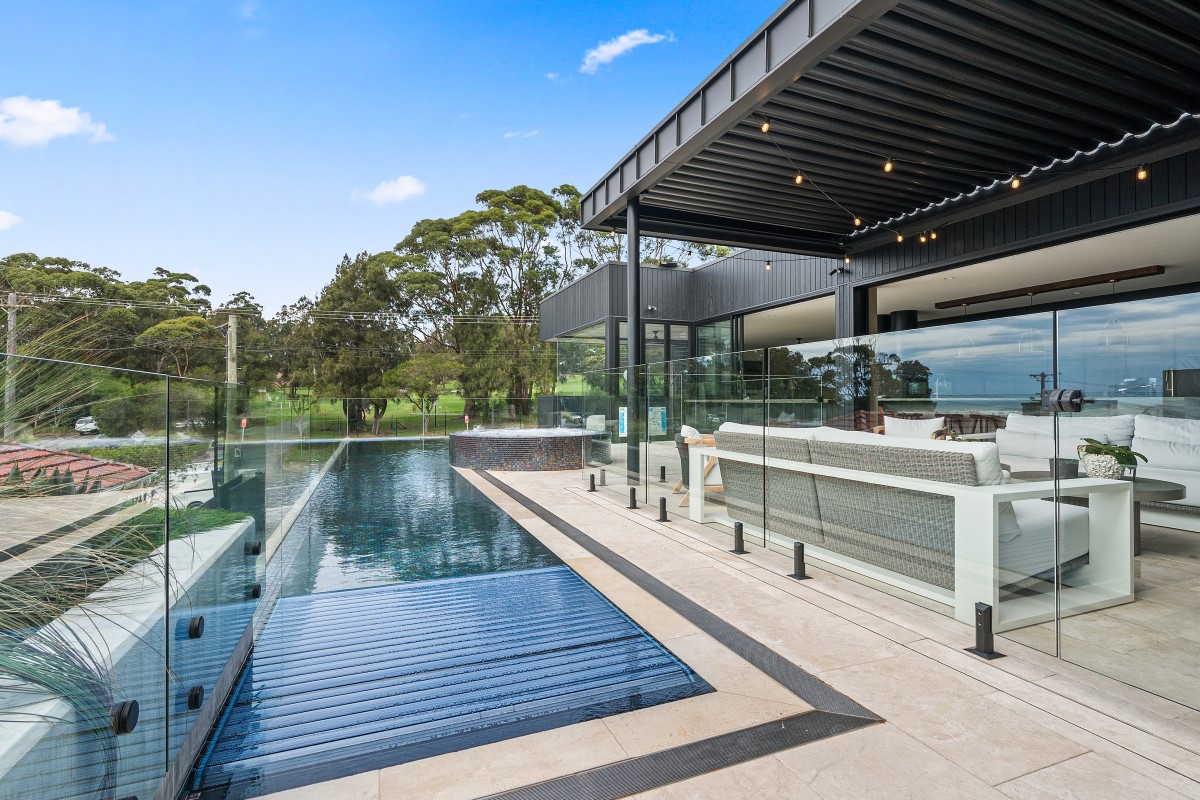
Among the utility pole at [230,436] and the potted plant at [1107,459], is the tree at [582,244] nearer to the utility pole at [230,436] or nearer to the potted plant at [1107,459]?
the utility pole at [230,436]

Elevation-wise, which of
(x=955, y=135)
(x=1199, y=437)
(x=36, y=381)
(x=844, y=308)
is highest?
(x=955, y=135)

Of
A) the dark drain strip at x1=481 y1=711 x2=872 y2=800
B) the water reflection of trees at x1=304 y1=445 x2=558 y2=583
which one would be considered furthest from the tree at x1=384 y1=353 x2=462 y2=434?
the dark drain strip at x1=481 y1=711 x2=872 y2=800

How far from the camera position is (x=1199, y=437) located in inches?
→ 93.0

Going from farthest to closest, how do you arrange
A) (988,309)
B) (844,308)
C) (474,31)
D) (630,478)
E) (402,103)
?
(402,103) < (474,31) < (988,309) < (844,308) < (630,478)

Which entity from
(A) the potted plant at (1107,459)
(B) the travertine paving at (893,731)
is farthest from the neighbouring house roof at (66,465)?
(A) the potted plant at (1107,459)

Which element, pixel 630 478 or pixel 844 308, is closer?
pixel 630 478

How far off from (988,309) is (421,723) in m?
15.0

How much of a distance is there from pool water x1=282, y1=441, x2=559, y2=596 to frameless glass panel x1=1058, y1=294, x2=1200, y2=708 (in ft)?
11.3

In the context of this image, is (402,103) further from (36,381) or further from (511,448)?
(36,381)

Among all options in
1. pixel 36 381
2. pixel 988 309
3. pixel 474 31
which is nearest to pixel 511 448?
pixel 36 381

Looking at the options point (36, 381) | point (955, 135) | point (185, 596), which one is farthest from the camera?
point (955, 135)

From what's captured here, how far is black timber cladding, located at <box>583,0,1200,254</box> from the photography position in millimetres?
4426

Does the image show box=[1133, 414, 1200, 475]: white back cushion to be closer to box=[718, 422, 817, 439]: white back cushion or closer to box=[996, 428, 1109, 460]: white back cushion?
box=[996, 428, 1109, 460]: white back cushion

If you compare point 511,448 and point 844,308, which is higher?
point 844,308
